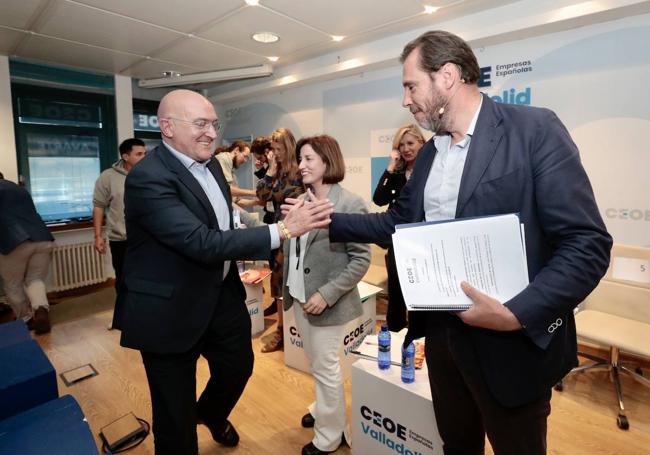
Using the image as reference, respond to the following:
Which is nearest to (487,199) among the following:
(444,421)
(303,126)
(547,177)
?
(547,177)

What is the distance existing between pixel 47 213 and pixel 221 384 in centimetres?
467

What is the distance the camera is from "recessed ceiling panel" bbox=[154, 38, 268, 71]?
4.08 meters

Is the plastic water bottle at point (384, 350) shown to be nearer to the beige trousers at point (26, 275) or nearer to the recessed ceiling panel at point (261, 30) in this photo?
the recessed ceiling panel at point (261, 30)

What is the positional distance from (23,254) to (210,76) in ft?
9.61

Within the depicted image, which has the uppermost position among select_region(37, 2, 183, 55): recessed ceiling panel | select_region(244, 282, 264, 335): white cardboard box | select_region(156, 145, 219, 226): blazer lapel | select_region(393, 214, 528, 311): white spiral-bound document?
select_region(37, 2, 183, 55): recessed ceiling panel

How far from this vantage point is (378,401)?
1.81 m

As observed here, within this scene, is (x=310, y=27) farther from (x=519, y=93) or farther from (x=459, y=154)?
(x=459, y=154)

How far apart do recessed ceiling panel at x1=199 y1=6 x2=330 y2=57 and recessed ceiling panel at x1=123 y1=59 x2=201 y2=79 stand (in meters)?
1.17

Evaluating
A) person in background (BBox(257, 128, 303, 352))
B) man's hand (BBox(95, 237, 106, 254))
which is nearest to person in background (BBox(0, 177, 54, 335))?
man's hand (BBox(95, 237, 106, 254))

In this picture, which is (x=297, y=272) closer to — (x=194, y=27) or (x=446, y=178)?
(x=446, y=178)

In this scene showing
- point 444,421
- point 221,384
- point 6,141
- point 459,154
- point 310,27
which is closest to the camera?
point 459,154

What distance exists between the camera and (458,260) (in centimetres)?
102

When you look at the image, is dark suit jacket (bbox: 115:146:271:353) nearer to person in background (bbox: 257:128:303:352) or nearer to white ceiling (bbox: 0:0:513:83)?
person in background (bbox: 257:128:303:352)

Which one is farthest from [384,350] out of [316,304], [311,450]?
[311,450]
